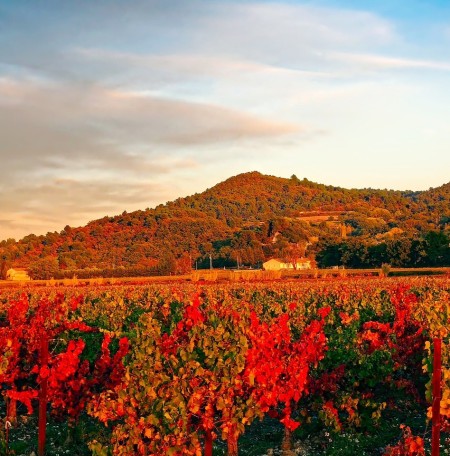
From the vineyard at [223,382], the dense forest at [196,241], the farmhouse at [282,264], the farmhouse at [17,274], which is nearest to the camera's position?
the vineyard at [223,382]

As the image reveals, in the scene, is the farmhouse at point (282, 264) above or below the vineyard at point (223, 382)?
above

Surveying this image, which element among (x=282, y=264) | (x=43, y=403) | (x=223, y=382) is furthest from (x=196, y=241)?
(x=223, y=382)

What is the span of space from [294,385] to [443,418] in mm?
2203

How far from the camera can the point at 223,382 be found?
890cm

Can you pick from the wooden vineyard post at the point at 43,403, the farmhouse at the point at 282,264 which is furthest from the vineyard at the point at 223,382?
the farmhouse at the point at 282,264

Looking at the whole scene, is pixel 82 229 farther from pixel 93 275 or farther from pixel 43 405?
pixel 43 405

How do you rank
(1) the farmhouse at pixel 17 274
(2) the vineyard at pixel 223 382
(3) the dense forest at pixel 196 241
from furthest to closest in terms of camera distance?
(3) the dense forest at pixel 196 241 < (1) the farmhouse at pixel 17 274 < (2) the vineyard at pixel 223 382

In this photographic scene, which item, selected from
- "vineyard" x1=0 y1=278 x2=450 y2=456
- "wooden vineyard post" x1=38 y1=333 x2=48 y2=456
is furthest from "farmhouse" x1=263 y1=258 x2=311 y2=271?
"wooden vineyard post" x1=38 y1=333 x2=48 y2=456

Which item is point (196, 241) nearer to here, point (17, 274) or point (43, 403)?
point (17, 274)

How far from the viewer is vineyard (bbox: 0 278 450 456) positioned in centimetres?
885

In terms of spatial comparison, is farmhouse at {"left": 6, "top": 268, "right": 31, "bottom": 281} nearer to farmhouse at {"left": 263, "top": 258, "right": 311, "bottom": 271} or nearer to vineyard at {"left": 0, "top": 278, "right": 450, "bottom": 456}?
farmhouse at {"left": 263, "top": 258, "right": 311, "bottom": 271}

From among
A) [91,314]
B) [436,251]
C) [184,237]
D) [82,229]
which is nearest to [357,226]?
[184,237]

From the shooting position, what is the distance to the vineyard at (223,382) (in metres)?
8.85

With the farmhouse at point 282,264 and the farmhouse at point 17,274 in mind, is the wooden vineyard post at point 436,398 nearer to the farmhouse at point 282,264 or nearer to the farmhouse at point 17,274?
the farmhouse at point 17,274
